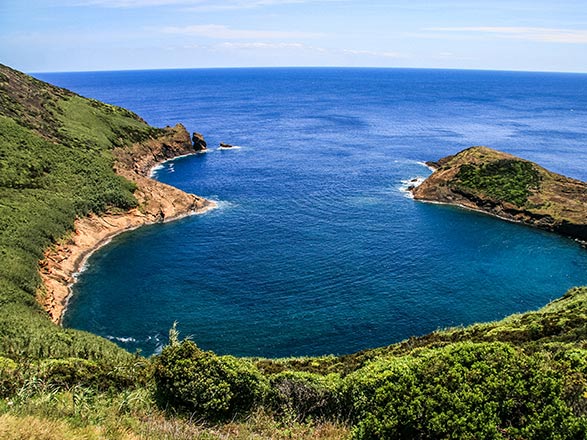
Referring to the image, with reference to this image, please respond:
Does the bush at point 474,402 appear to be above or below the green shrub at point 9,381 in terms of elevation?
above

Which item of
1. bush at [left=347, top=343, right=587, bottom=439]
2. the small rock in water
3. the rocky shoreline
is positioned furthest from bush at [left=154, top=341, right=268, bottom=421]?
the small rock in water

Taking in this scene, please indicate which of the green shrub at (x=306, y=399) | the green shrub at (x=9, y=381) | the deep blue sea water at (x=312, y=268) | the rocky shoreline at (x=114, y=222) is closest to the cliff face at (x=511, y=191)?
the deep blue sea water at (x=312, y=268)

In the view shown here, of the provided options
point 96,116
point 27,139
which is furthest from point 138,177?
point 96,116

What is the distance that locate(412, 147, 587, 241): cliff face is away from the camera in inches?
3250

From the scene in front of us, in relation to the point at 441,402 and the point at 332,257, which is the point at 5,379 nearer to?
the point at 441,402

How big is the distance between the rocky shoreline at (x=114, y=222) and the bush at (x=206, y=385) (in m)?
32.6

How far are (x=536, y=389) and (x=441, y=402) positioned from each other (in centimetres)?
363

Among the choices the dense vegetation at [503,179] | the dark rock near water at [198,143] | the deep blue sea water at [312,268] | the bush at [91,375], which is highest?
the dark rock near water at [198,143]

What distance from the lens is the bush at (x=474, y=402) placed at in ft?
54.0

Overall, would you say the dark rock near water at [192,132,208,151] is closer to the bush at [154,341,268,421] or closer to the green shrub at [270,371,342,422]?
the bush at [154,341,268,421]

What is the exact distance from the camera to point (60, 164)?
83.4 m

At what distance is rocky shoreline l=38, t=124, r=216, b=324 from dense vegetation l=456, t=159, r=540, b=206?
173 feet

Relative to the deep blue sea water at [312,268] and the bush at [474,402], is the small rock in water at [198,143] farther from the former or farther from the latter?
the bush at [474,402]

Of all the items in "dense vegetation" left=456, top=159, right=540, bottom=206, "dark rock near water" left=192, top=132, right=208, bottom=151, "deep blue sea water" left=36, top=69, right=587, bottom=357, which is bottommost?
"deep blue sea water" left=36, top=69, right=587, bottom=357
